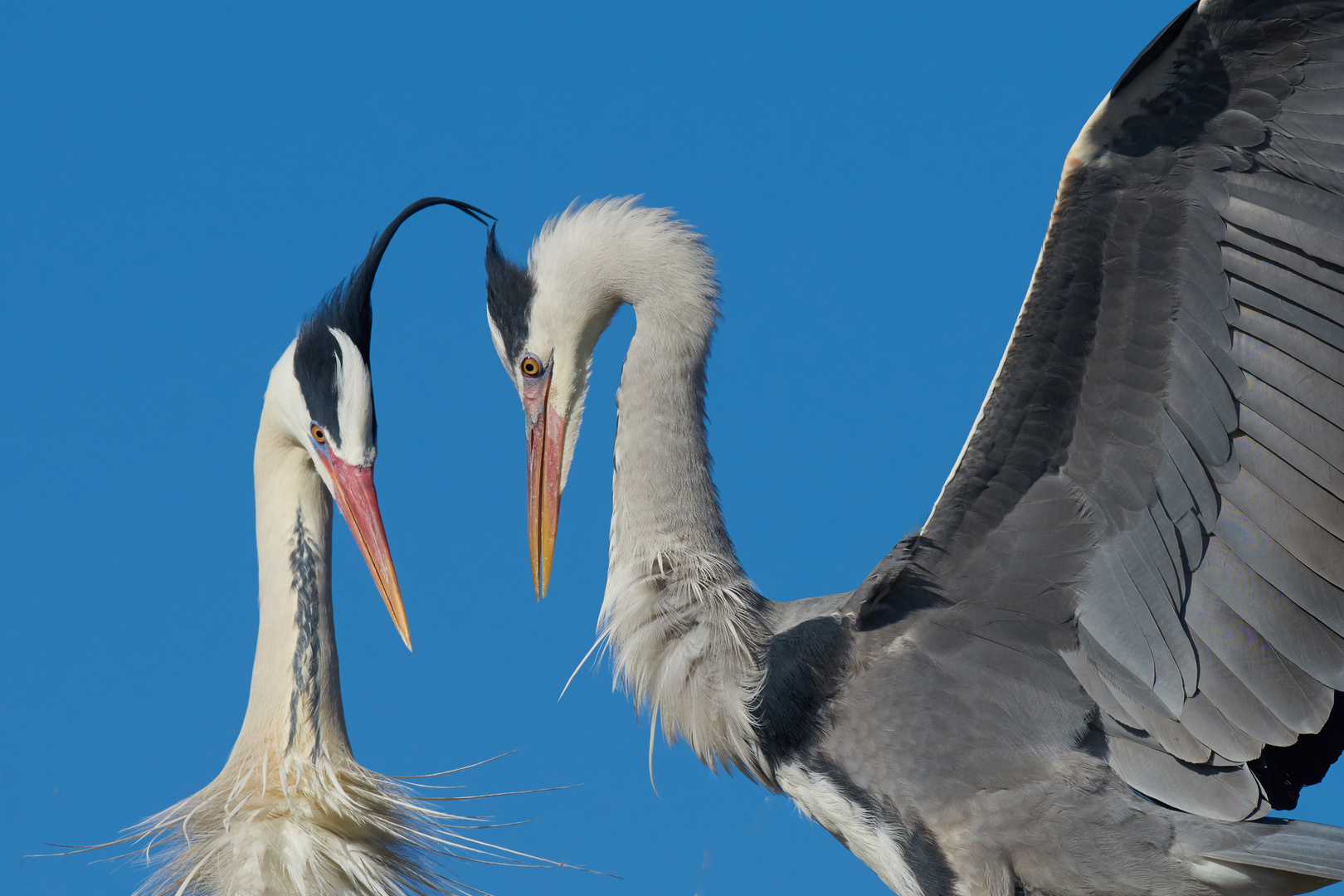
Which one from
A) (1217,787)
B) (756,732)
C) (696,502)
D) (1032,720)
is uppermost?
(696,502)

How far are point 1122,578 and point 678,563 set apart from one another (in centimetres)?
111

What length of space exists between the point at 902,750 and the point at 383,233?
7.27 ft

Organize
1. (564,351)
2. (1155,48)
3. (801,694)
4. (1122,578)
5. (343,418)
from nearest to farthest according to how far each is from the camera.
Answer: (1155,48)
(1122,578)
(801,694)
(343,418)
(564,351)

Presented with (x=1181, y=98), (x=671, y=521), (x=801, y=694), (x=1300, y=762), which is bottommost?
(x=1300, y=762)

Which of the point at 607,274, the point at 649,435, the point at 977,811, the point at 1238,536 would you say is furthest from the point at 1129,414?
the point at 607,274

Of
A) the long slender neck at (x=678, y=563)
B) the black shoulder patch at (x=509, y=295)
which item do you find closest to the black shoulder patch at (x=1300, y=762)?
the long slender neck at (x=678, y=563)

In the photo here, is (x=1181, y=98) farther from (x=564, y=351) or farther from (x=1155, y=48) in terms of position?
(x=564, y=351)

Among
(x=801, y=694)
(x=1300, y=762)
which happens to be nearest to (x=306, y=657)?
(x=801, y=694)

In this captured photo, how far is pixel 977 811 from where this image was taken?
3695 mm

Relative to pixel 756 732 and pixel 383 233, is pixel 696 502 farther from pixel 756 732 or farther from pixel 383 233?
pixel 383 233

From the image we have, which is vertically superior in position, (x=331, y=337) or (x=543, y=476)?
(x=331, y=337)

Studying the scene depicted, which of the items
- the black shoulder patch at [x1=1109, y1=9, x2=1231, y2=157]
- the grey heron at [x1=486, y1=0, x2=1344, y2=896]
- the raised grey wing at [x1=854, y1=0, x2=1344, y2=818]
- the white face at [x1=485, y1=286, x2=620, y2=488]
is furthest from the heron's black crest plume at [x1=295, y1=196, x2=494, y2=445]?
the black shoulder patch at [x1=1109, y1=9, x2=1231, y2=157]

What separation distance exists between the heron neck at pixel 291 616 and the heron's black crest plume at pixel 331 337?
18 cm

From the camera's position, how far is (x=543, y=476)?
4703mm
